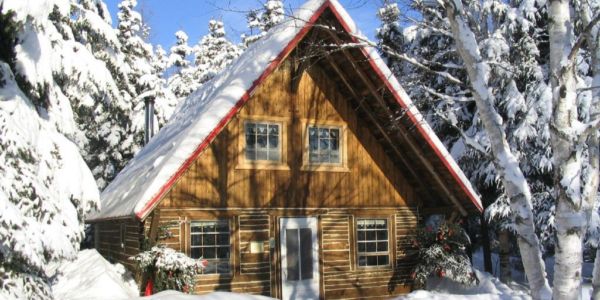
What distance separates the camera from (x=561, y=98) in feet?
19.8

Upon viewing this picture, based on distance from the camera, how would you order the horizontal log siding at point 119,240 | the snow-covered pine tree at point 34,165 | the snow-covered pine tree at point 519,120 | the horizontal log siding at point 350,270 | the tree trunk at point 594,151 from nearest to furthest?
the tree trunk at point 594,151 → the snow-covered pine tree at point 34,165 → the horizontal log siding at point 119,240 → the horizontal log siding at point 350,270 → the snow-covered pine tree at point 519,120

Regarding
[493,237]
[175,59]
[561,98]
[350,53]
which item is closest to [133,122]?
[175,59]

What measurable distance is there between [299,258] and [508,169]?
755 cm

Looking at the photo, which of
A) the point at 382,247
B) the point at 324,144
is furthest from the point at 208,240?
the point at 382,247

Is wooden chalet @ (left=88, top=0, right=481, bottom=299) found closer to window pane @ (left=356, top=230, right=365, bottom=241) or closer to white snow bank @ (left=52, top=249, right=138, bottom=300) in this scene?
window pane @ (left=356, top=230, right=365, bottom=241)

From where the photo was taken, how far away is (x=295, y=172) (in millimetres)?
13148

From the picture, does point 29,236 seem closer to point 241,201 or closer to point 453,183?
point 241,201

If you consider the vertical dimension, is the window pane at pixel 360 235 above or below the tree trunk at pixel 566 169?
below

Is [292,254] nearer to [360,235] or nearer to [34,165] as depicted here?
[360,235]

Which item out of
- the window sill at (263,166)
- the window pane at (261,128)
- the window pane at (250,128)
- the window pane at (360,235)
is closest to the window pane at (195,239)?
the window sill at (263,166)

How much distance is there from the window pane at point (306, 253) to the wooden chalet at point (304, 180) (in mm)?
25

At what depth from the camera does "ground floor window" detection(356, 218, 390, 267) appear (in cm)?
1389

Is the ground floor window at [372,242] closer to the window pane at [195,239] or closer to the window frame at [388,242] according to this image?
the window frame at [388,242]

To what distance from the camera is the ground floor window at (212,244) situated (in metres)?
12.0
